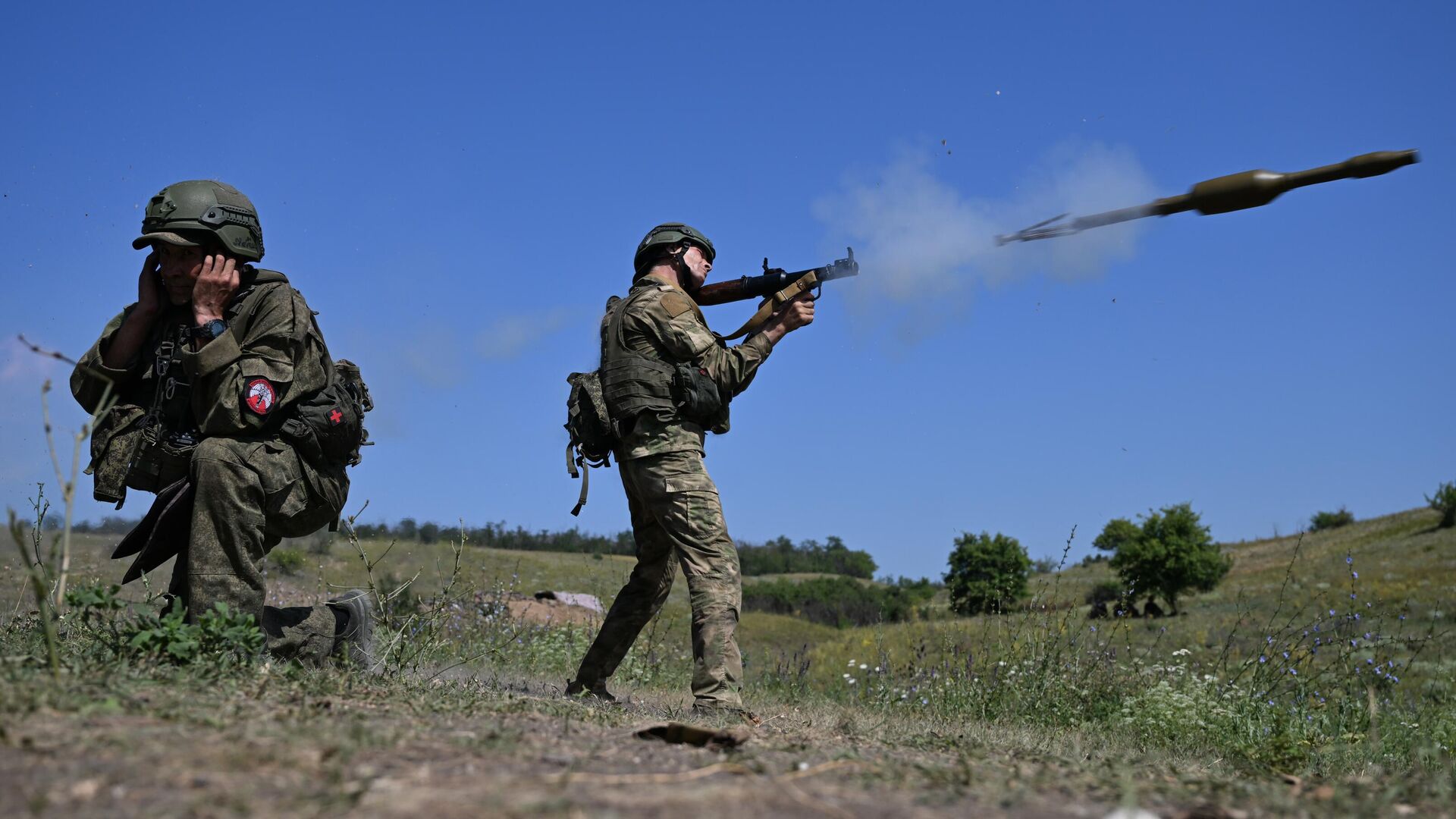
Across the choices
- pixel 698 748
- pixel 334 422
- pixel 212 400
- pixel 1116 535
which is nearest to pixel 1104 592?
pixel 1116 535

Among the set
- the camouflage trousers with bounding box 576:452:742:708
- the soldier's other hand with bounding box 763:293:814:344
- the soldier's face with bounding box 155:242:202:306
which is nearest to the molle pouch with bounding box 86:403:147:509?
the soldier's face with bounding box 155:242:202:306

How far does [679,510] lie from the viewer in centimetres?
556

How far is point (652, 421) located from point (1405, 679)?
1094cm

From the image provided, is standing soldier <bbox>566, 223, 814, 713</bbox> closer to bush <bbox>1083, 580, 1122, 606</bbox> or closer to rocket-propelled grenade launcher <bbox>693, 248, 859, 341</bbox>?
rocket-propelled grenade launcher <bbox>693, 248, 859, 341</bbox>

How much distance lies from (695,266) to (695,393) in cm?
91

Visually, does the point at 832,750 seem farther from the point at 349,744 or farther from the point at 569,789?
the point at 349,744

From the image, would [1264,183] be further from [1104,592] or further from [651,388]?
[1104,592]

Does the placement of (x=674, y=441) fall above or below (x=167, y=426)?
above

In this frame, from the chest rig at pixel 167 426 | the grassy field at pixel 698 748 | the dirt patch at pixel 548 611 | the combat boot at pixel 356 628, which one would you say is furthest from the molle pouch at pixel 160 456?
the dirt patch at pixel 548 611

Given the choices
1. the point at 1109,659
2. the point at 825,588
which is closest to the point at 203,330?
the point at 1109,659

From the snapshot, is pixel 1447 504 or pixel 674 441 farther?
pixel 1447 504

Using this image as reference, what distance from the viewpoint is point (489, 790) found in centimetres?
251

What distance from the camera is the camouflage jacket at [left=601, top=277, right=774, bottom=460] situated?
5.68 meters

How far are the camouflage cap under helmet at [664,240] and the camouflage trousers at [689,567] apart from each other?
1180 mm
